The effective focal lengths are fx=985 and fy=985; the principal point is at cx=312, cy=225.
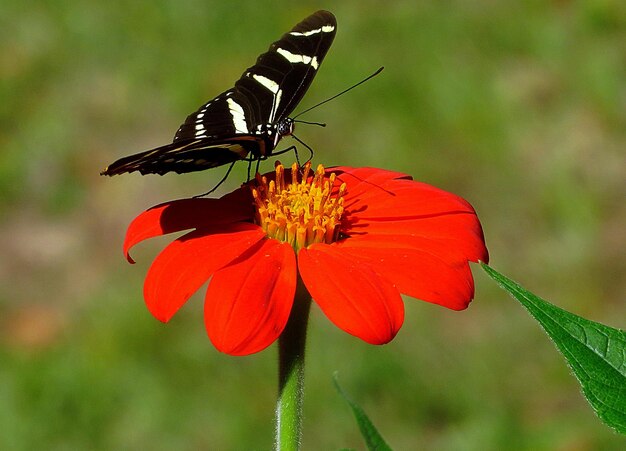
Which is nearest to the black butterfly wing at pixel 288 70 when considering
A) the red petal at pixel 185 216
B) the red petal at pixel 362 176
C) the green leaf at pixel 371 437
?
the red petal at pixel 362 176

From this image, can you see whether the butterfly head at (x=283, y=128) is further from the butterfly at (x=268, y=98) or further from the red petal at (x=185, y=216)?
the red petal at (x=185, y=216)

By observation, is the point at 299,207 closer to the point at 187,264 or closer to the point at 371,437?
the point at 187,264

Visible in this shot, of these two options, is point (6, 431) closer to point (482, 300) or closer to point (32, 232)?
point (32, 232)

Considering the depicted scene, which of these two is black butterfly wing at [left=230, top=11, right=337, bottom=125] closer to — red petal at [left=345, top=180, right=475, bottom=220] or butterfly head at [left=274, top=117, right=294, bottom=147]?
butterfly head at [left=274, top=117, right=294, bottom=147]

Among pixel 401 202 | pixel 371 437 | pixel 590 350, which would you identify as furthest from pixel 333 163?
pixel 590 350

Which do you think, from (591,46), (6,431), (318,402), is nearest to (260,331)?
(318,402)
